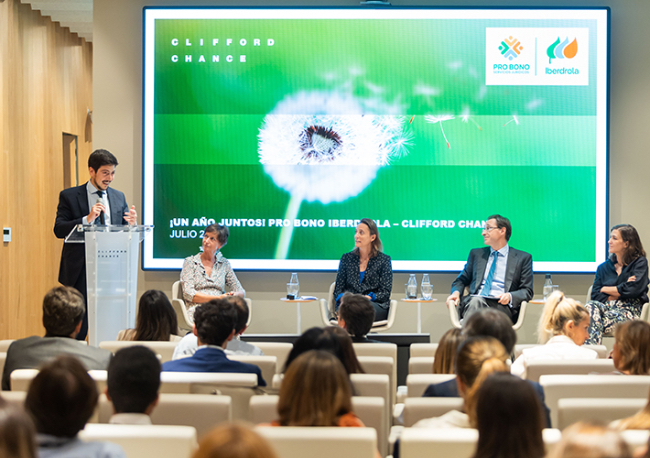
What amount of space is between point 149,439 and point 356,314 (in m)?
2.06

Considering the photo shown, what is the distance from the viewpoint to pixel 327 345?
2744 mm

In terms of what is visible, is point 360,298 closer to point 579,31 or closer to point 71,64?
point 579,31

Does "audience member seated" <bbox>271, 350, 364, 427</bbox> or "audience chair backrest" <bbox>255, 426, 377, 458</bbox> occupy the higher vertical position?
"audience member seated" <bbox>271, 350, 364, 427</bbox>

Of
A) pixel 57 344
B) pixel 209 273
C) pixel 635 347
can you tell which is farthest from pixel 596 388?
pixel 209 273

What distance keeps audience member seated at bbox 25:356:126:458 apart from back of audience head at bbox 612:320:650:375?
2108 mm

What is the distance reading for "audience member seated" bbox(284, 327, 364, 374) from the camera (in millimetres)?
2744

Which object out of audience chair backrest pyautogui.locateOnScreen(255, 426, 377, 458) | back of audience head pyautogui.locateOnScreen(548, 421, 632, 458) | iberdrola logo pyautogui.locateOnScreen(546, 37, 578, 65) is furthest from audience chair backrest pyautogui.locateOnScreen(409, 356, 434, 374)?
iberdrola logo pyautogui.locateOnScreen(546, 37, 578, 65)

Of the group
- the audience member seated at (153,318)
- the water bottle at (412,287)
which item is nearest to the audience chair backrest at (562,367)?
the audience member seated at (153,318)

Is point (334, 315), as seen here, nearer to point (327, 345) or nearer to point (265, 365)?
point (265, 365)

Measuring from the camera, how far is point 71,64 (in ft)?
28.1

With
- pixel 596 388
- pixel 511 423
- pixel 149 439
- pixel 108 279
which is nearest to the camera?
pixel 511 423

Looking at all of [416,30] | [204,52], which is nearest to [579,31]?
[416,30]

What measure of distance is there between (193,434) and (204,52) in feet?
16.5

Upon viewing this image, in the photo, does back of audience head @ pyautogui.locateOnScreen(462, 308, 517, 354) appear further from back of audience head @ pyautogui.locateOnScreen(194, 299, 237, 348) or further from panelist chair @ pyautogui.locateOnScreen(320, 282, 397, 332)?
panelist chair @ pyautogui.locateOnScreen(320, 282, 397, 332)
